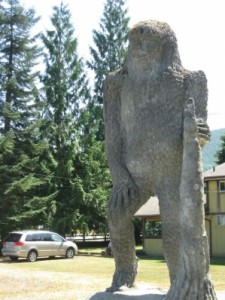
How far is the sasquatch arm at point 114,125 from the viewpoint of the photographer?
499 cm

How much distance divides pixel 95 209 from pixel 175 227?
96.3ft

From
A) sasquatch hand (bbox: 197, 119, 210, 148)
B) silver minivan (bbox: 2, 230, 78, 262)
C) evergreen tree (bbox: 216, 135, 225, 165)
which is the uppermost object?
evergreen tree (bbox: 216, 135, 225, 165)

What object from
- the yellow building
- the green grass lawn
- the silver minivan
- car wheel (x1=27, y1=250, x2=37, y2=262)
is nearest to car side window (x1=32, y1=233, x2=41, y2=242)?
the silver minivan

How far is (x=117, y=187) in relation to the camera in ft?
16.0

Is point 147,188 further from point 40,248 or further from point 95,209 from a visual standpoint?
point 95,209

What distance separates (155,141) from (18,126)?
86.5 ft

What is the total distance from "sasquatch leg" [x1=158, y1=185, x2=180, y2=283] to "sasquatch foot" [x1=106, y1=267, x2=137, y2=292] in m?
0.45

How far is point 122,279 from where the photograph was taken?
4887 mm

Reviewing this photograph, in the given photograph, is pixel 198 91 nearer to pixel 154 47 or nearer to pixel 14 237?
pixel 154 47

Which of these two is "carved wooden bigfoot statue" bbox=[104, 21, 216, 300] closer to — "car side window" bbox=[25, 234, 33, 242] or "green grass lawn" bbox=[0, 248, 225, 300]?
"green grass lawn" bbox=[0, 248, 225, 300]

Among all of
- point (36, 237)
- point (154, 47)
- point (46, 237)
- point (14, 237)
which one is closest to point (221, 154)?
point (46, 237)

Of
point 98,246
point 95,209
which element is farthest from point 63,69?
point 98,246

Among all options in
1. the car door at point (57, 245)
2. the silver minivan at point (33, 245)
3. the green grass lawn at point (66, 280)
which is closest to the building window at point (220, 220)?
the silver minivan at point (33, 245)

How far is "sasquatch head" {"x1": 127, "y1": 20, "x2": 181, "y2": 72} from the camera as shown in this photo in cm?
486
